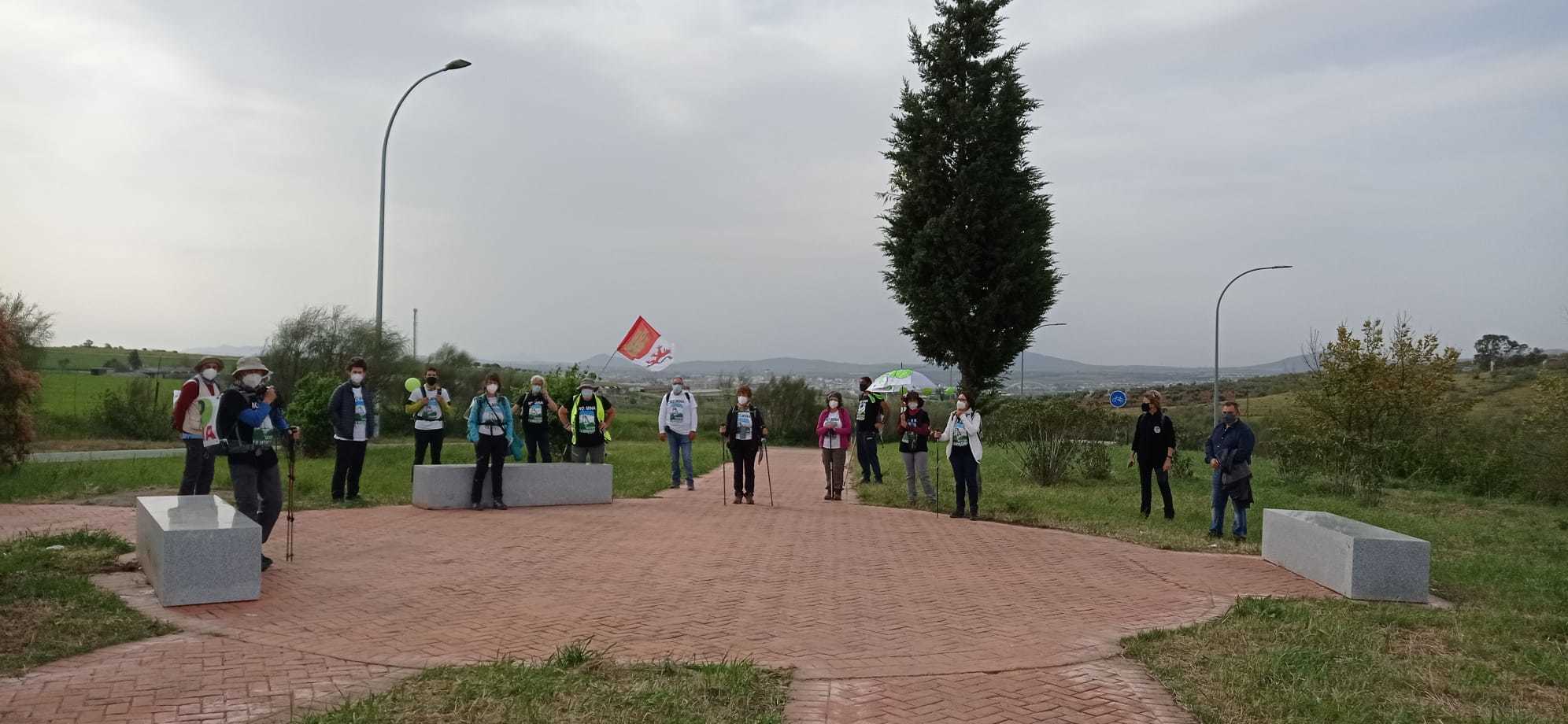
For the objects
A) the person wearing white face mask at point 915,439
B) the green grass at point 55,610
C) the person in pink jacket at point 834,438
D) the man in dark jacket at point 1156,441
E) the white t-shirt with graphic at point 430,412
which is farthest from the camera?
the person in pink jacket at point 834,438

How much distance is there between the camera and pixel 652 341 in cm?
2447

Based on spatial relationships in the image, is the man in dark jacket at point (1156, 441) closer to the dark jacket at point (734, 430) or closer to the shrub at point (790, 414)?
the dark jacket at point (734, 430)

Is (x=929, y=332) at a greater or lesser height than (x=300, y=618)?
greater

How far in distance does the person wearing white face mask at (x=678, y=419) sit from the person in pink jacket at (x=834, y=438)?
2.06m

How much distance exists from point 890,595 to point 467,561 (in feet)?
12.3

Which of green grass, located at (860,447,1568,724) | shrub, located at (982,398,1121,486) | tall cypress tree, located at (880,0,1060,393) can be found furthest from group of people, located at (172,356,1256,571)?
tall cypress tree, located at (880,0,1060,393)

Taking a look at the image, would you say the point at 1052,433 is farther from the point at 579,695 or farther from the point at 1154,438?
the point at 579,695

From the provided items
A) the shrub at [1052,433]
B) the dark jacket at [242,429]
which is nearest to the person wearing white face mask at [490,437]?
the dark jacket at [242,429]

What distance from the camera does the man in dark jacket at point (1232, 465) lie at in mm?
11469

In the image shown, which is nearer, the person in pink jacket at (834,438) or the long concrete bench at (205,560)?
the long concrete bench at (205,560)

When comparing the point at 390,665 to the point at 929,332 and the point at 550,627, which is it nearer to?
the point at 550,627

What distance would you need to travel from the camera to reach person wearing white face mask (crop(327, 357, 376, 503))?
13.2m

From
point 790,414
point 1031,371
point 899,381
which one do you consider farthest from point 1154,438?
point 1031,371

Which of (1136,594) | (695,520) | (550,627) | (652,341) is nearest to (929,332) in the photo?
(652,341)
